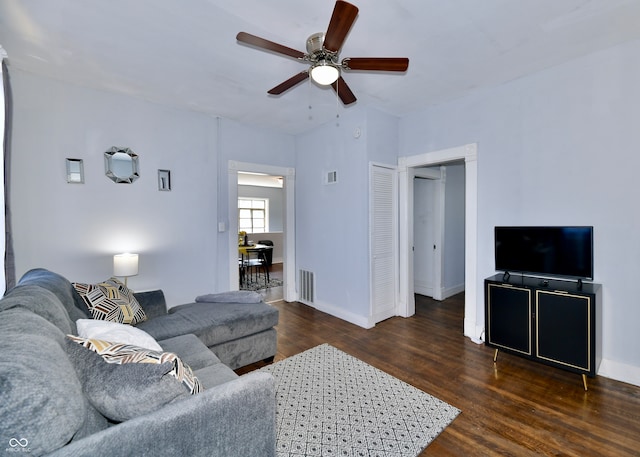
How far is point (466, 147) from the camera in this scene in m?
3.46

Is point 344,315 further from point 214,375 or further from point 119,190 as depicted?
point 119,190

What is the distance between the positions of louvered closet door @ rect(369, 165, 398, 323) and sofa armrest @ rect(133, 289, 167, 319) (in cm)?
239

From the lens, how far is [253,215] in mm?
9945

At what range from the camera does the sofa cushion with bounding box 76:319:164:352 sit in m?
1.54

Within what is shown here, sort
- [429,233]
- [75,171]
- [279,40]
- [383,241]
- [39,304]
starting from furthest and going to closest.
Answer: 1. [429,233]
2. [383,241]
3. [75,171]
4. [279,40]
5. [39,304]

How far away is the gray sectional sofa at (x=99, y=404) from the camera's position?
82 cm

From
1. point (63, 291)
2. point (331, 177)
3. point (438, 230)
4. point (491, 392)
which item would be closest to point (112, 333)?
point (63, 291)

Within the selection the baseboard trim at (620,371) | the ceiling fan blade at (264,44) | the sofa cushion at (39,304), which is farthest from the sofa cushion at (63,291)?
the baseboard trim at (620,371)

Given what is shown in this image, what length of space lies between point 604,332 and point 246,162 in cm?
437

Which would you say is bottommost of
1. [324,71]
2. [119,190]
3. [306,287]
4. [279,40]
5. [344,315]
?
[344,315]

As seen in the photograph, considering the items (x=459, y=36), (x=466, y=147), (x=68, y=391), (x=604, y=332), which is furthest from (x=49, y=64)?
(x=604, y=332)

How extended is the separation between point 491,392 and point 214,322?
7.66 ft

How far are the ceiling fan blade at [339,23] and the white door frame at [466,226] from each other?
219cm

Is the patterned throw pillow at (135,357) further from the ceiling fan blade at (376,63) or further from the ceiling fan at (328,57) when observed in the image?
the ceiling fan blade at (376,63)
